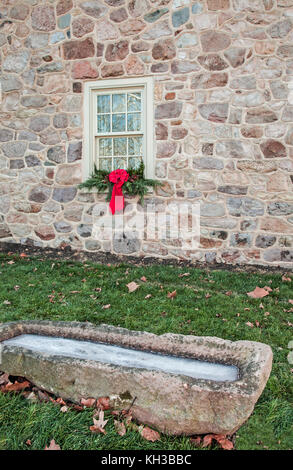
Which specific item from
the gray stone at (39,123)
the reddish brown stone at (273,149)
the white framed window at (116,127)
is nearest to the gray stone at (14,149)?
the gray stone at (39,123)

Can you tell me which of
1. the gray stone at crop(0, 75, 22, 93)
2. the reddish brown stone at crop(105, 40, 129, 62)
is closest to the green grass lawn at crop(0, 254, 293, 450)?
the gray stone at crop(0, 75, 22, 93)

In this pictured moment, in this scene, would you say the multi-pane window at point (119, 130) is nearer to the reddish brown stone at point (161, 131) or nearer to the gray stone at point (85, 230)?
the reddish brown stone at point (161, 131)

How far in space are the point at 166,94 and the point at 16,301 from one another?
13.0 ft

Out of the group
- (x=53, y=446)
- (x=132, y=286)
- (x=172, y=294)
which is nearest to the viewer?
(x=53, y=446)

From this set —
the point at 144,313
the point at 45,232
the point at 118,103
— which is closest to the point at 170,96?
the point at 118,103

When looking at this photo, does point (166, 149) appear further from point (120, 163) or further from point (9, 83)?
point (9, 83)

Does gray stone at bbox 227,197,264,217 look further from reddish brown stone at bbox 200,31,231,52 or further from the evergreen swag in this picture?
reddish brown stone at bbox 200,31,231,52

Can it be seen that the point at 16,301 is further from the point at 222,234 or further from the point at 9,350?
the point at 222,234

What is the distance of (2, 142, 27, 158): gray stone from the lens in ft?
21.9

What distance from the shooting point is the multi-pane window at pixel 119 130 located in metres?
6.34

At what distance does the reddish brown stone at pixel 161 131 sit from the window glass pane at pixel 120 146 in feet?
2.13

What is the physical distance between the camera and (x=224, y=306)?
13.3 feet

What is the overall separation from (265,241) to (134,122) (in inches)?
116

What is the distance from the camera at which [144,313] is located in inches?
151
